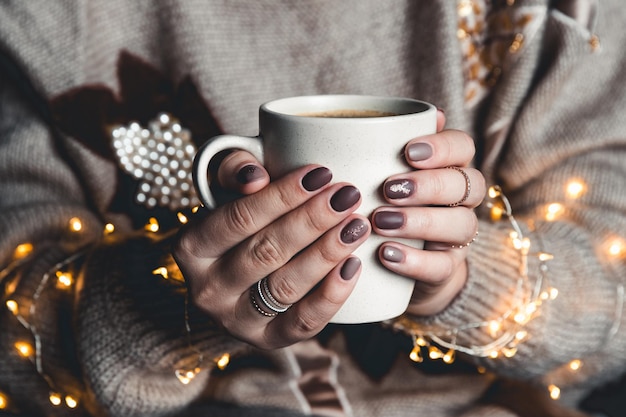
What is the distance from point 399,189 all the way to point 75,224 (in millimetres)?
530

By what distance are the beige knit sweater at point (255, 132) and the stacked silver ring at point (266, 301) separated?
0.55ft

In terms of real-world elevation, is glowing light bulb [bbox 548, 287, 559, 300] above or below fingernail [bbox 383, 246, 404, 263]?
below

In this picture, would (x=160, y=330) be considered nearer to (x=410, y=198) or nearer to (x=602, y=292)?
(x=410, y=198)

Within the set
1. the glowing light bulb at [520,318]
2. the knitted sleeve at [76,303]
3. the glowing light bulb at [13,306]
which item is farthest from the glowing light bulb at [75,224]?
the glowing light bulb at [520,318]

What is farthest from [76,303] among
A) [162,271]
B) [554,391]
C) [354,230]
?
[554,391]

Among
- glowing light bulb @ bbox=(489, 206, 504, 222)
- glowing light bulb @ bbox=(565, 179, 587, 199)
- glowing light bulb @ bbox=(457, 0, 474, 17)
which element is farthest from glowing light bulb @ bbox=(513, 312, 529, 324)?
glowing light bulb @ bbox=(457, 0, 474, 17)

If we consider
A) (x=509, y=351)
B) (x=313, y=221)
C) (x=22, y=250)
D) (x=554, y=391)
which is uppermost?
(x=313, y=221)

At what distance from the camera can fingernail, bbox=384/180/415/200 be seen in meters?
0.51

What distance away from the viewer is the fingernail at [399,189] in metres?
0.51

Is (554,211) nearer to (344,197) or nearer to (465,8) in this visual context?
(465,8)

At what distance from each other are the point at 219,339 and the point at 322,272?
0.24 metres

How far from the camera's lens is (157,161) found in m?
0.91

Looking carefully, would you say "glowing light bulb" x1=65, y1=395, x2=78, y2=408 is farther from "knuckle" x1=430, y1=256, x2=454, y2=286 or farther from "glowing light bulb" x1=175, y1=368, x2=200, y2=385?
"knuckle" x1=430, y1=256, x2=454, y2=286

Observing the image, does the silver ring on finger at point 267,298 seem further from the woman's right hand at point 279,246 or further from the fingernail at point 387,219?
the fingernail at point 387,219
